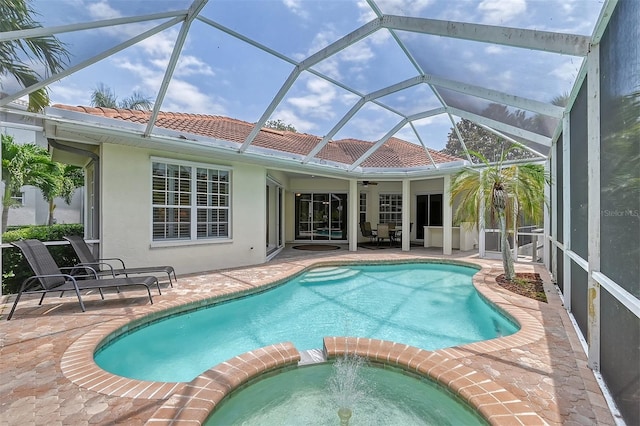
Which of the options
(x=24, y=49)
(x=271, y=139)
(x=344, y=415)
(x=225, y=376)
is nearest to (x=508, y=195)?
(x=344, y=415)

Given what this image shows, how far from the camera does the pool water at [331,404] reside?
2973mm

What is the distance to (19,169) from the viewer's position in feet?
41.2

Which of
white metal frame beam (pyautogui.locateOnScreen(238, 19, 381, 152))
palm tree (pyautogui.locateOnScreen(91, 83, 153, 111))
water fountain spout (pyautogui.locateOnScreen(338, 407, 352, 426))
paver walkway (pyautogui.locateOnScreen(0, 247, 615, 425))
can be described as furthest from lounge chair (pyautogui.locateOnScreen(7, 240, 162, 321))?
white metal frame beam (pyautogui.locateOnScreen(238, 19, 381, 152))

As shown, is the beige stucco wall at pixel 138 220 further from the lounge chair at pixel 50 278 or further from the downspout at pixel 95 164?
Answer: the lounge chair at pixel 50 278

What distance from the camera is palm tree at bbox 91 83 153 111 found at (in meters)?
7.43

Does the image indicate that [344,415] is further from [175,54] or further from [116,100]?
[116,100]

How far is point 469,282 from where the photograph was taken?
942 cm

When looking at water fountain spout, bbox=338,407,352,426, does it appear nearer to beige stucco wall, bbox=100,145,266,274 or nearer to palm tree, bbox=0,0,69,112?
palm tree, bbox=0,0,69,112

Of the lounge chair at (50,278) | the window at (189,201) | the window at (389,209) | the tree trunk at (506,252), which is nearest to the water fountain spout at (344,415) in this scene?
the lounge chair at (50,278)

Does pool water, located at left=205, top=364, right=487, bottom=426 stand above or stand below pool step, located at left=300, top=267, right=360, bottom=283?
above

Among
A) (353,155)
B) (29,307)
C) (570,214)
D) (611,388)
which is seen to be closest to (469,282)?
(570,214)

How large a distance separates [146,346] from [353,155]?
12587mm

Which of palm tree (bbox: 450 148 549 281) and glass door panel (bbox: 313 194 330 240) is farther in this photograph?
glass door panel (bbox: 313 194 330 240)

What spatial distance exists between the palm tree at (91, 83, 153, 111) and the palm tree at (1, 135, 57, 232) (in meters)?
5.86
